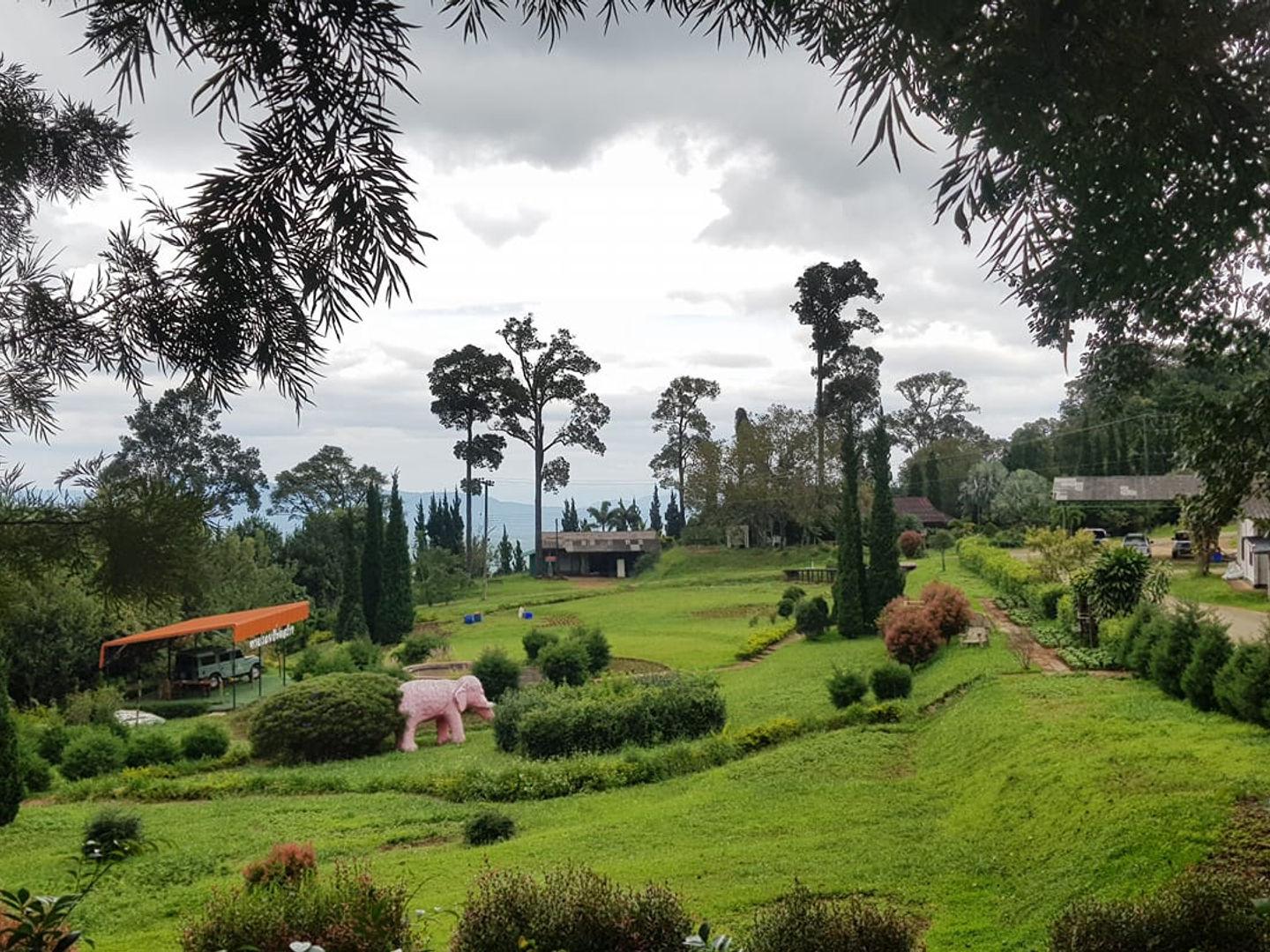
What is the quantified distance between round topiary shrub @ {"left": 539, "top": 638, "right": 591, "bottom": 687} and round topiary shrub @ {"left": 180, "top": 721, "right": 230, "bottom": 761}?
654cm

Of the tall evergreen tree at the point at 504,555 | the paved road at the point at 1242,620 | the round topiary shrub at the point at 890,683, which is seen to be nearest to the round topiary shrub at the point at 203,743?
the round topiary shrub at the point at 890,683

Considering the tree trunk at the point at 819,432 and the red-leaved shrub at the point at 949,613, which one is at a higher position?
the tree trunk at the point at 819,432

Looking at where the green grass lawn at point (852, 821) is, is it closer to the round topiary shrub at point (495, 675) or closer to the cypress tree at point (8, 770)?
the cypress tree at point (8, 770)

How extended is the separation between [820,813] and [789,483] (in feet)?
137

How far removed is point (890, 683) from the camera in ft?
50.5

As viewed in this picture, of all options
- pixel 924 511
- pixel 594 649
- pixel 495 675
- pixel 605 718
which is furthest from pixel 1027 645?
pixel 924 511

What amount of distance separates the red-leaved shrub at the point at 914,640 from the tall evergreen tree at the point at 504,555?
145 ft

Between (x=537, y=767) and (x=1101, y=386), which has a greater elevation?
(x=1101, y=386)

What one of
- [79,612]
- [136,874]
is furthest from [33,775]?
[79,612]

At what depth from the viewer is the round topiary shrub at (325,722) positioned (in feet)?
50.4

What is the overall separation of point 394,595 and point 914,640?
1964cm

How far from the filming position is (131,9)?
3.42 meters

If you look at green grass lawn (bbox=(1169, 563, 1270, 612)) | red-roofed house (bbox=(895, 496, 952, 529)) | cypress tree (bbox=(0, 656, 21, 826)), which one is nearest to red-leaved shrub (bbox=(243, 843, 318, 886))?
cypress tree (bbox=(0, 656, 21, 826))

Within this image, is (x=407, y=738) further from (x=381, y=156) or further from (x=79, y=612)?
(x=381, y=156)
